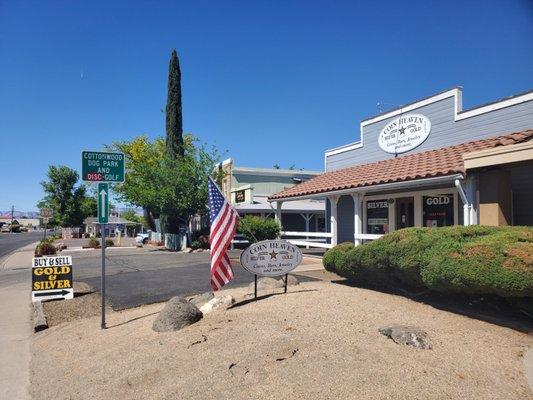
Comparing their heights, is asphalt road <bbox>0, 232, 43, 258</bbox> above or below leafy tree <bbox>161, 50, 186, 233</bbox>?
below

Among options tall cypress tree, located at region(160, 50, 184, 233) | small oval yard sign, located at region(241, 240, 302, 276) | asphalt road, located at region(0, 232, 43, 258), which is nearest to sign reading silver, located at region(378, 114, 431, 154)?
small oval yard sign, located at region(241, 240, 302, 276)

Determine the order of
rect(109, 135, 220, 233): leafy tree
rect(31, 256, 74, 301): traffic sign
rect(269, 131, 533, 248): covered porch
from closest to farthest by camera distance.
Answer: rect(269, 131, 533, 248): covered porch → rect(31, 256, 74, 301): traffic sign → rect(109, 135, 220, 233): leafy tree

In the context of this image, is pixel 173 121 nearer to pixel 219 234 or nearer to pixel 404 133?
pixel 404 133

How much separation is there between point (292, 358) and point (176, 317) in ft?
7.54

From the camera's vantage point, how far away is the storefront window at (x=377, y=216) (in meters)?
15.1

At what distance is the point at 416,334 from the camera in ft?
17.1

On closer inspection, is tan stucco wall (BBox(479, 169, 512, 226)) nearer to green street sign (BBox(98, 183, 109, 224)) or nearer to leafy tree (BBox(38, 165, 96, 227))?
green street sign (BBox(98, 183, 109, 224))

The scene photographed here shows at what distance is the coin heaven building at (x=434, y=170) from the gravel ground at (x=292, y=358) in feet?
13.5

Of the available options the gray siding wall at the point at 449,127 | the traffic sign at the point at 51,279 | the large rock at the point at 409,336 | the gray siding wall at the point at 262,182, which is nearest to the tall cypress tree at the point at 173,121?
the gray siding wall at the point at 262,182

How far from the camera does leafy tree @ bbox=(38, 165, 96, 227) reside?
59.5m

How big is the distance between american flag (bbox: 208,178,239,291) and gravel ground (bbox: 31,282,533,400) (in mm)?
880

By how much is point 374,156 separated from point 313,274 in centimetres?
609

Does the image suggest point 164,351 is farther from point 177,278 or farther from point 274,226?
point 274,226

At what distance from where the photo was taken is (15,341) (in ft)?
23.7
